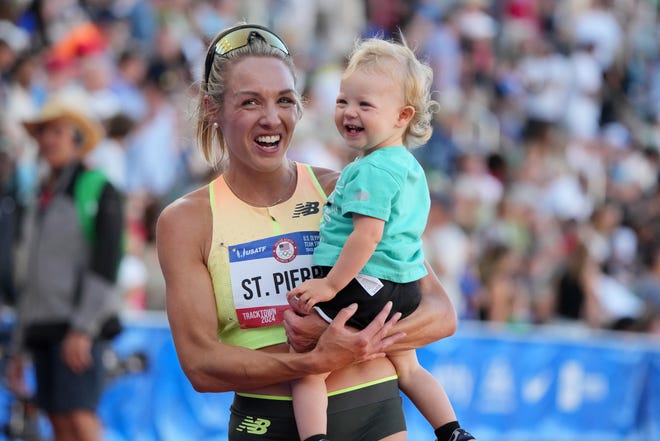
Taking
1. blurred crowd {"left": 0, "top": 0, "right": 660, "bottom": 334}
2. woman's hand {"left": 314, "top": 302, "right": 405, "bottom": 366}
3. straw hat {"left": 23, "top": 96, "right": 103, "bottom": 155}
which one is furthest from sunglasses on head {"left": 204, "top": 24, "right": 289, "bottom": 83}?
blurred crowd {"left": 0, "top": 0, "right": 660, "bottom": 334}

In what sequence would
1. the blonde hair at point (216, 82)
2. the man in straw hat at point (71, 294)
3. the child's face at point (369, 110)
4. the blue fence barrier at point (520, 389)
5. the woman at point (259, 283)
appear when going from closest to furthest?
1. the woman at point (259, 283)
2. the child's face at point (369, 110)
3. the blonde hair at point (216, 82)
4. the man in straw hat at point (71, 294)
5. the blue fence barrier at point (520, 389)

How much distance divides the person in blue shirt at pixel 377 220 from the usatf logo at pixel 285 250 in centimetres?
10

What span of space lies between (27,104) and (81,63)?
0.65m

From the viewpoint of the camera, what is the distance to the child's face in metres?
4.05

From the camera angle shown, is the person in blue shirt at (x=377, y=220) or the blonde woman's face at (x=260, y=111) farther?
the blonde woman's face at (x=260, y=111)

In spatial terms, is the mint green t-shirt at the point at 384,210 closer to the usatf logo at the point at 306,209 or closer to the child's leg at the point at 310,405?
the usatf logo at the point at 306,209

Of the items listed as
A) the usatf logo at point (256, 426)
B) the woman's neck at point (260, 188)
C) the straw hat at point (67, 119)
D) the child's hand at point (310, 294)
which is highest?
the straw hat at point (67, 119)

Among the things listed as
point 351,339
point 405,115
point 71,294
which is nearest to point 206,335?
point 351,339

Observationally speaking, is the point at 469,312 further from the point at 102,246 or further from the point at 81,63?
the point at 102,246

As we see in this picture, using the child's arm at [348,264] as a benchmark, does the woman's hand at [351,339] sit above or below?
below

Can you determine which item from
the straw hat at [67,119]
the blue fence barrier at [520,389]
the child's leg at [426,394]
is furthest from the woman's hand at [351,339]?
the blue fence barrier at [520,389]

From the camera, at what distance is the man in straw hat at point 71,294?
6.97 m

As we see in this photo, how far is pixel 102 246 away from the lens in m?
7.01

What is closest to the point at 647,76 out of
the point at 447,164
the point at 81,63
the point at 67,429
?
the point at 447,164
